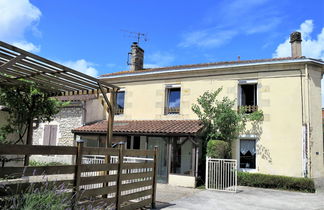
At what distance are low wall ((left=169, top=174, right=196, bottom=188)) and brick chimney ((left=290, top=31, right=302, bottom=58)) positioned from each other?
8.19 meters

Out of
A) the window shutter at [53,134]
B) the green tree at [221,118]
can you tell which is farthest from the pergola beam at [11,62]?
the window shutter at [53,134]

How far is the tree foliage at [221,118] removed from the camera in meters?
12.8

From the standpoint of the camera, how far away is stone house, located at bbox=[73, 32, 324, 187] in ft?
40.0

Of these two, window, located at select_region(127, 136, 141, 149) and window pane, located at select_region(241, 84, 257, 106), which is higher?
window pane, located at select_region(241, 84, 257, 106)

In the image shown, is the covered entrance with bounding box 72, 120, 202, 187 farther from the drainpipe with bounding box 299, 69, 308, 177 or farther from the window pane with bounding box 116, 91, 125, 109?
the drainpipe with bounding box 299, 69, 308, 177

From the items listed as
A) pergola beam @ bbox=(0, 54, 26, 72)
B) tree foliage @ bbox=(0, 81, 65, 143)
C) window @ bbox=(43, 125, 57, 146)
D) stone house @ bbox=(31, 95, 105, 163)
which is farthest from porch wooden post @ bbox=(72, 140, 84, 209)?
window @ bbox=(43, 125, 57, 146)

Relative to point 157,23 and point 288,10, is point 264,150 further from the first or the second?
point 157,23

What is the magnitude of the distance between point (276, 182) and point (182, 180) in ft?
12.9

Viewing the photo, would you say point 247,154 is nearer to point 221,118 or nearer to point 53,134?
point 221,118

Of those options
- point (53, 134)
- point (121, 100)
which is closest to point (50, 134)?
point (53, 134)

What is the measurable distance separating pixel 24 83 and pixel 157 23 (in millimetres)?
7567

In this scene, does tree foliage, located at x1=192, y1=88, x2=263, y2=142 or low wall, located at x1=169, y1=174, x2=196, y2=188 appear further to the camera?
tree foliage, located at x1=192, y1=88, x2=263, y2=142

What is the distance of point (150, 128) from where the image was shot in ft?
44.2

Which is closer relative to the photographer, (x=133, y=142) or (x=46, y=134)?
(x=133, y=142)
